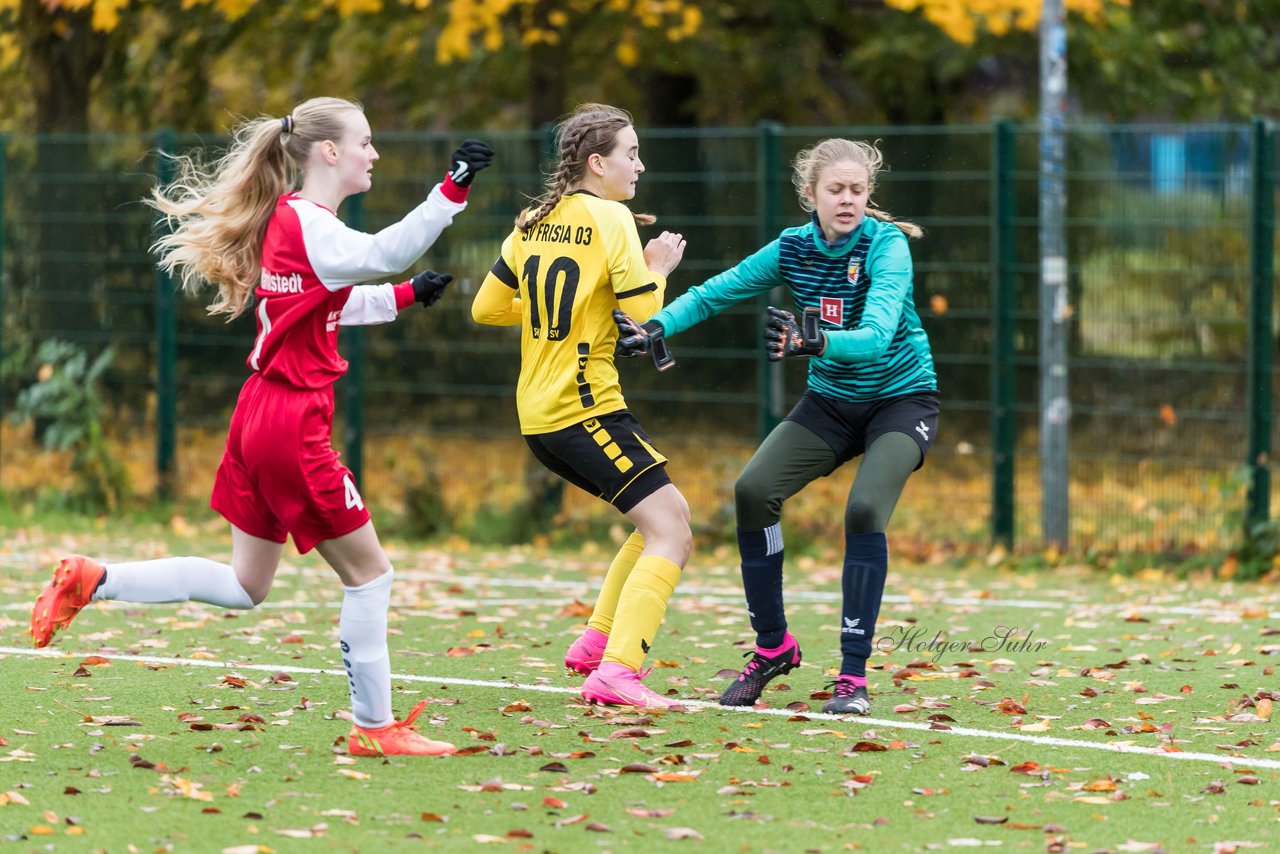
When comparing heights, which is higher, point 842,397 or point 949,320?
point 949,320

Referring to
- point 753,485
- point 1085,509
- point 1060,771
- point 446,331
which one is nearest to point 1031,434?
point 1085,509

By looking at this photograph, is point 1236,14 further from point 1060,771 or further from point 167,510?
point 1060,771

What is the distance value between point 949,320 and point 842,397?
16.4 feet

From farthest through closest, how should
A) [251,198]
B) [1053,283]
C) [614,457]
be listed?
[1053,283]
[614,457]
[251,198]

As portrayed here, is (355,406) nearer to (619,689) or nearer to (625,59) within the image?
(625,59)

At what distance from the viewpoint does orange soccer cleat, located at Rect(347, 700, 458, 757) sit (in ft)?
19.3

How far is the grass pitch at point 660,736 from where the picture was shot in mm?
5059

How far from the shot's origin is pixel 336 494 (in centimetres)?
575

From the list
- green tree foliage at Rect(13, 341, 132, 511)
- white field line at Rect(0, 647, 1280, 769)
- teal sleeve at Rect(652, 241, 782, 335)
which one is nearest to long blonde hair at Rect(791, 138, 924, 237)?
teal sleeve at Rect(652, 241, 782, 335)

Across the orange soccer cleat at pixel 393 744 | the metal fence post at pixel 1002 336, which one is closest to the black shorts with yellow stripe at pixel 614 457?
the orange soccer cleat at pixel 393 744

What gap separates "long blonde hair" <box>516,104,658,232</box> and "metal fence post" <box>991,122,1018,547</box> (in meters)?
5.16

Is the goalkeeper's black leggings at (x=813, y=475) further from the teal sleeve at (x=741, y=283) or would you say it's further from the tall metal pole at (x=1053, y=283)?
the tall metal pole at (x=1053, y=283)

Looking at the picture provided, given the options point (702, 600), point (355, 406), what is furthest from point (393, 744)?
point (355, 406)

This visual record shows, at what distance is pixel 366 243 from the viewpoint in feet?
18.5
